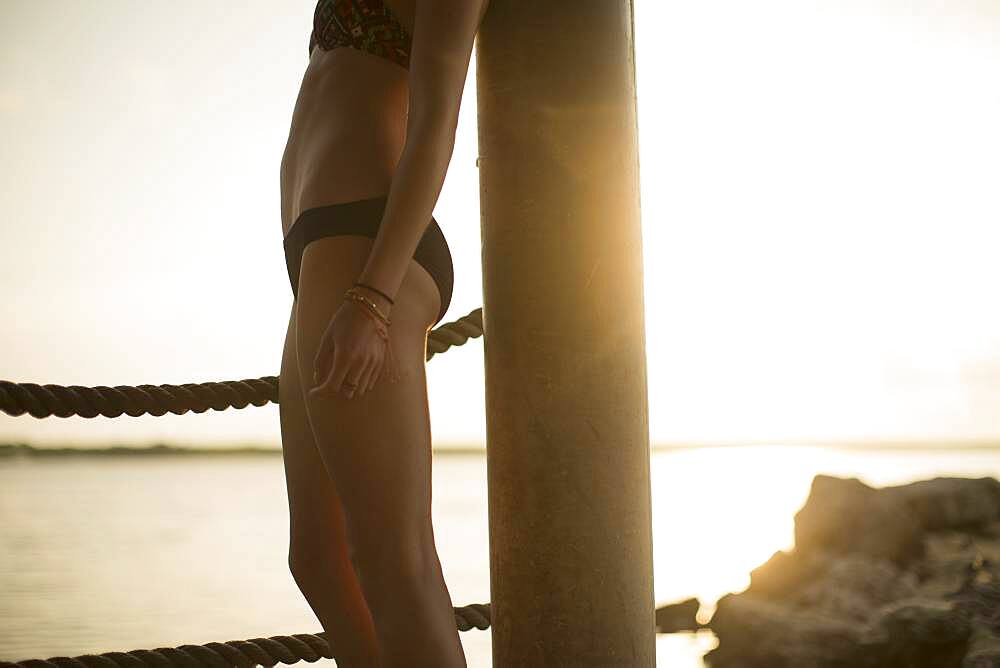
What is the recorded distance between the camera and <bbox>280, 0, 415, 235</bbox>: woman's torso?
1.64m

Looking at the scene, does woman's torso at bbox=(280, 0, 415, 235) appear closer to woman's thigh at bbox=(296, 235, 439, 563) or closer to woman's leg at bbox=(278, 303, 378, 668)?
woman's thigh at bbox=(296, 235, 439, 563)

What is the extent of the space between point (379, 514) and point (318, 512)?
0.29 meters

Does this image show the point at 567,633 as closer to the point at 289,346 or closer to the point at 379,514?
the point at 379,514

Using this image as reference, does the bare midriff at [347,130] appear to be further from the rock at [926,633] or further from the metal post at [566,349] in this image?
the rock at [926,633]

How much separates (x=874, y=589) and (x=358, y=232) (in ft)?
45.4

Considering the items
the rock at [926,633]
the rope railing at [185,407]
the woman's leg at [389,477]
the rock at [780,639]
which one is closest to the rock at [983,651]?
the rock at [926,633]

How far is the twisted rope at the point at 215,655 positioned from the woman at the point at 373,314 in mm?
713

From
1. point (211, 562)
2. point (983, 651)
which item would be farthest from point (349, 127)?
point (211, 562)

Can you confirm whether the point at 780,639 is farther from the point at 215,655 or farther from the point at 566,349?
the point at 566,349

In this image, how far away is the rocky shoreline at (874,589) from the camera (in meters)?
10.6

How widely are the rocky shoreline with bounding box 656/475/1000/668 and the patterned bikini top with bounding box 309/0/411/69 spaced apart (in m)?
8.31

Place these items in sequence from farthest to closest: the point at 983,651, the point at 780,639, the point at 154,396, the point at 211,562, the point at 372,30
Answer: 1. the point at 211,562
2. the point at 780,639
3. the point at 983,651
4. the point at 154,396
5. the point at 372,30

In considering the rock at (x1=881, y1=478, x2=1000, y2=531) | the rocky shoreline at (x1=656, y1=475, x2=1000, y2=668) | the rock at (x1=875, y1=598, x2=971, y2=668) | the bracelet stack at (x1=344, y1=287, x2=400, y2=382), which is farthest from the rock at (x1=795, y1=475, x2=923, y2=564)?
the bracelet stack at (x1=344, y1=287, x2=400, y2=382)

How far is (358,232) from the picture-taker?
1.60 m
